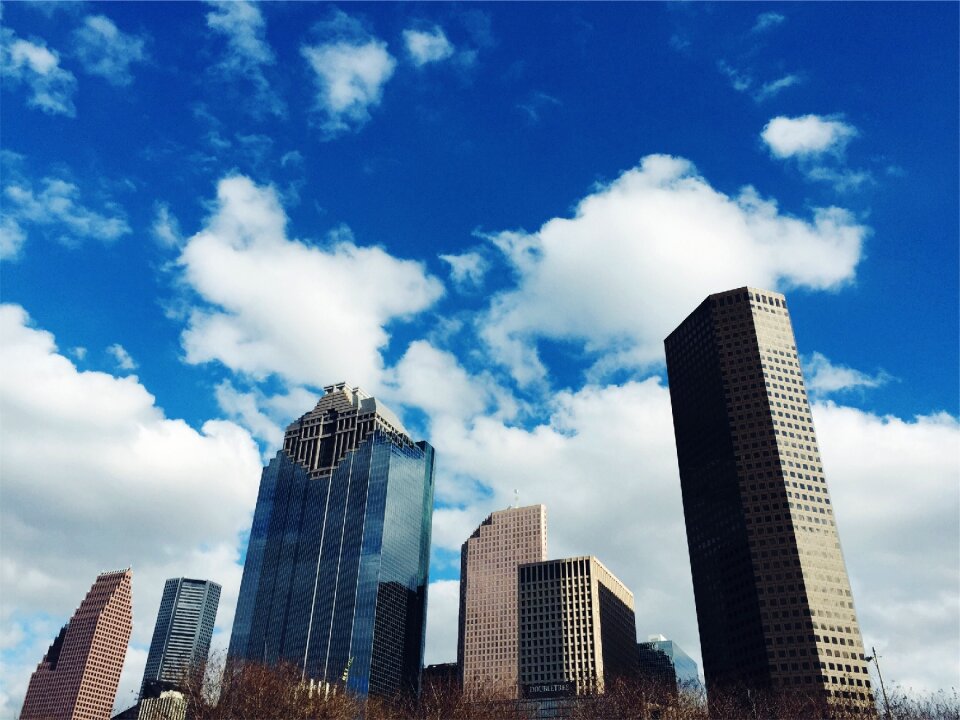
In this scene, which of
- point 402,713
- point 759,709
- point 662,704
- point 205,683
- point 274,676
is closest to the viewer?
point 205,683

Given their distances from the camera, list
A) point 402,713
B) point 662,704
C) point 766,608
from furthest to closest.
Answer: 1. point 766,608
2. point 402,713
3. point 662,704

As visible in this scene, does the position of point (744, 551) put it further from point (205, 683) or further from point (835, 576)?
point (205, 683)

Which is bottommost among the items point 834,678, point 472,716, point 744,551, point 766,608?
point 472,716

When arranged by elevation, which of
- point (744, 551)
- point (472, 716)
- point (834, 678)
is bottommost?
point (472, 716)

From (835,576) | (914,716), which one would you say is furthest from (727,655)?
(914,716)

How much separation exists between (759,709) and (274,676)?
9344cm

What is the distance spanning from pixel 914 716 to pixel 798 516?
9794 centimetres

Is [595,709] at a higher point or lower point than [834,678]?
lower

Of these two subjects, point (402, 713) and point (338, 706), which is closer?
point (338, 706)

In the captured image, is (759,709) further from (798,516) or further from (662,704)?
(798,516)

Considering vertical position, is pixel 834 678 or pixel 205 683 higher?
pixel 834 678

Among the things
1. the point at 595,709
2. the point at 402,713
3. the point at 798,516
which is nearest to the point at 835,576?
the point at 798,516

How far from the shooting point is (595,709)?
106500 millimetres

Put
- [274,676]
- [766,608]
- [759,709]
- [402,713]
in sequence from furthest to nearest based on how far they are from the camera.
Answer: [766,608], [759,709], [402,713], [274,676]
